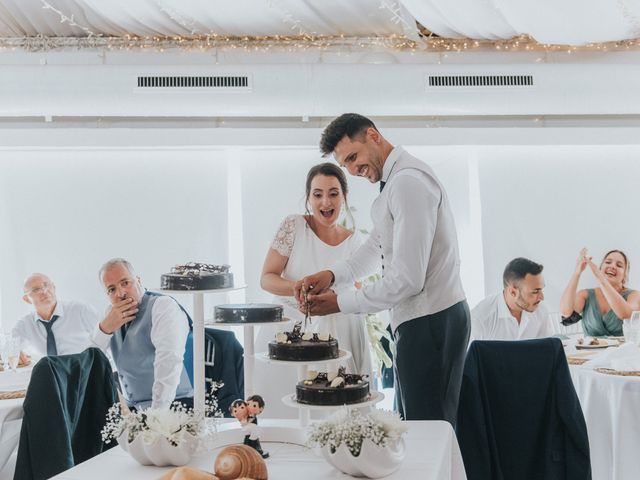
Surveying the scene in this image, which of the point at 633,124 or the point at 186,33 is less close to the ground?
the point at 186,33

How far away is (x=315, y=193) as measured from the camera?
3195 mm

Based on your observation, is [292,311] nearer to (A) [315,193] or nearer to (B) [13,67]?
(A) [315,193]

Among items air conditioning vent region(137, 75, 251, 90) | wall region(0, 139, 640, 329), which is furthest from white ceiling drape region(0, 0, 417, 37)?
wall region(0, 139, 640, 329)

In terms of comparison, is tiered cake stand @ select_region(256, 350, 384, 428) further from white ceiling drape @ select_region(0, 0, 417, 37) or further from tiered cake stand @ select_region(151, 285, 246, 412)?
white ceiling drape @ select_region(0, 0, 417, 37)

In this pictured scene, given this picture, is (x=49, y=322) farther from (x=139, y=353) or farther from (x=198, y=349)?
(x=198, y=349)

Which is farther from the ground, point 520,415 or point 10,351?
point 10,351

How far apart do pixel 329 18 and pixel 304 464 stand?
402 centimetres

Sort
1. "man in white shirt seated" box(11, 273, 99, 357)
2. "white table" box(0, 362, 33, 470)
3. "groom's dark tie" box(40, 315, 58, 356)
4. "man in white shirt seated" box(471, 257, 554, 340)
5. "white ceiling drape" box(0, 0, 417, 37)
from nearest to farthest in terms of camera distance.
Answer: "white table" box(0, 362, 33, 470) < "man in white shirt seated" box(471, 257, 554, 340) < "groom's dark tie" box(40, 315, 58, 356) < "man in white shirt seated" box(11, 273, 99, 357) < "white ceiling drape" box(0, 0, 417, 37)

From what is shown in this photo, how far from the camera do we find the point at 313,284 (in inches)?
91.3

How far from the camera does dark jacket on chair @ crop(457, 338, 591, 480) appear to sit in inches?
95.3

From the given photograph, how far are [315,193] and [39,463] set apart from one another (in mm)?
1549

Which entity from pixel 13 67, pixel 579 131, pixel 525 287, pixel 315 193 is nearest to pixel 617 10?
pixel 579 131

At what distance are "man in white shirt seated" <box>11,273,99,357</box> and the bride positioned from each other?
1448 mm

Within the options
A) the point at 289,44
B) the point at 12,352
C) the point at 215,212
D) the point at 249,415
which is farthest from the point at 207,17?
the point at 249,415
